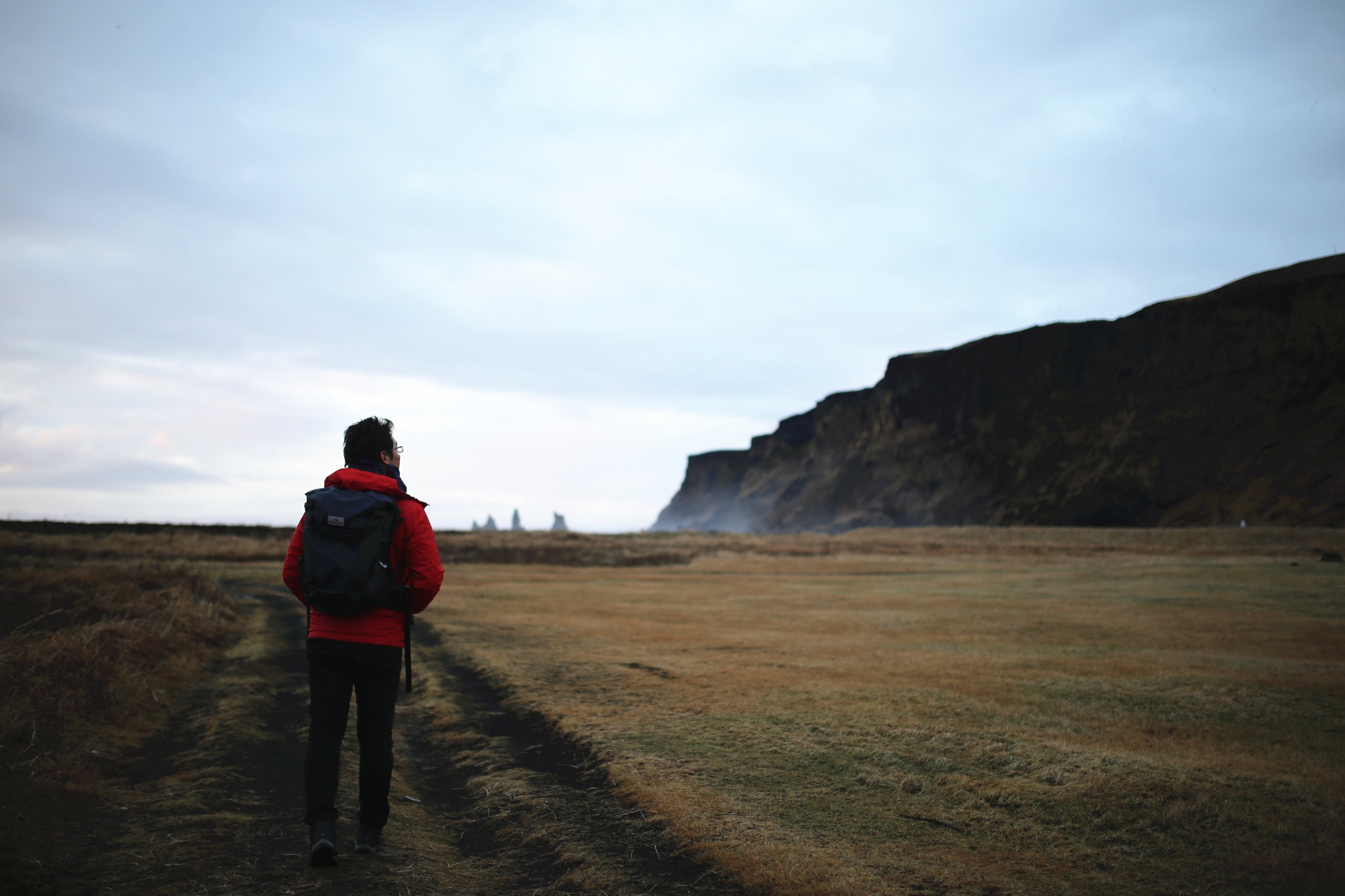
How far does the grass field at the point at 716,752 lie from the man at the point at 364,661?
0.35m

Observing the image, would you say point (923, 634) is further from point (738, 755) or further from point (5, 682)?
point (5, 682)

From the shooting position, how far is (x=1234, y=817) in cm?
563

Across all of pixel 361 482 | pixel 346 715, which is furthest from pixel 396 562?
pixel 346 715

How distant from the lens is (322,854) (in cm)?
473

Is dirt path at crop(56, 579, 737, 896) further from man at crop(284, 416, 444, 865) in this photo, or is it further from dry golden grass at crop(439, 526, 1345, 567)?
dry golden grass at crop(439, 526, 1345, 567)

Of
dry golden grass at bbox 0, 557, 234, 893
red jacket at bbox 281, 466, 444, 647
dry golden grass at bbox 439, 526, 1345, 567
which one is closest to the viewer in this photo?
red jacket at bbox 281, 466, 444, 647

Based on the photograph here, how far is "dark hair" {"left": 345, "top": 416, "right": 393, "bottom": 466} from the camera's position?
17.1ft

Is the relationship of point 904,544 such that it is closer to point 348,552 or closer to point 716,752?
point 716,752

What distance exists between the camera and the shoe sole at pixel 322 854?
4715 millimetres

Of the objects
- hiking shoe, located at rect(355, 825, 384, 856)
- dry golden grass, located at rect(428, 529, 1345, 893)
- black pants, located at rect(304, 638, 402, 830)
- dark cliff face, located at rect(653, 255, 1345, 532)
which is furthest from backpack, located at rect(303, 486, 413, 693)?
dark cliff face, located at rect(653, 255, 1345, 532)

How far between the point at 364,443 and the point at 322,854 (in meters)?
2.51

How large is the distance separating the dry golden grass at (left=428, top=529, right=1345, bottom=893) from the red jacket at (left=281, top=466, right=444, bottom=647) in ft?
7.97

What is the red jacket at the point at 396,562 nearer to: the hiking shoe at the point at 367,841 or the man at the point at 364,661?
the man at the point at 364,661

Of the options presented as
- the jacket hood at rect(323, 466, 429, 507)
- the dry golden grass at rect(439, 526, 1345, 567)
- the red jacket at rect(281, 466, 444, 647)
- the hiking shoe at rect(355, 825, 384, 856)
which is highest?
the jacket hood at rect(323, 466, 429, 507)
